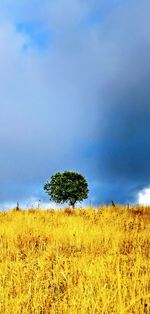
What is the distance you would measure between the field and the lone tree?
24.1m

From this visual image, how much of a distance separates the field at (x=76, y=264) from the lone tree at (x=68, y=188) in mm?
24079

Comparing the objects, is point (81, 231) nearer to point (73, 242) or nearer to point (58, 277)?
point (73, 242)

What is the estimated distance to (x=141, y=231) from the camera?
1080 cm

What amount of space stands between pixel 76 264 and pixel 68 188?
32873 mm

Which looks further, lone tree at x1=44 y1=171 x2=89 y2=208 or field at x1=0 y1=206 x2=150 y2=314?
lone tree at x1=44 y1=171 x2=89 y2=208

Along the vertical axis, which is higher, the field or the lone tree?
the lone tree

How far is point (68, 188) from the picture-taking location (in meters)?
39.7

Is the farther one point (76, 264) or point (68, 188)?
point (68, 188)

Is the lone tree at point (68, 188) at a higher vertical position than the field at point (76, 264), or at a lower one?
higher

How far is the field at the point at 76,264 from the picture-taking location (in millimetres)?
4906

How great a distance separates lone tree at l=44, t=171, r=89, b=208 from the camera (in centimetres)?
4012

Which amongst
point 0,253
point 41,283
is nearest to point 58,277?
point 41,283

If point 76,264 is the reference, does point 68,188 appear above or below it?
above

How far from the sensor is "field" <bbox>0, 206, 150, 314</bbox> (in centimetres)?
491
